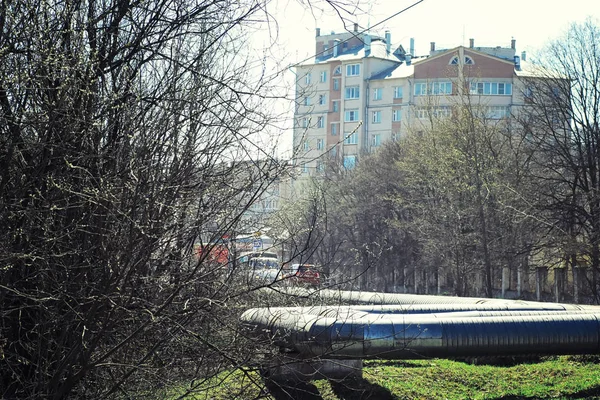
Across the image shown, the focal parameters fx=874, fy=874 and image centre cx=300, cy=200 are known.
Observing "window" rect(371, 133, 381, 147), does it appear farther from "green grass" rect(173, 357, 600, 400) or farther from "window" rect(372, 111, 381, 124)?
"green grass" rect(173, 357, 600, 400)

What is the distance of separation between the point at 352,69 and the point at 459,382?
7500cm

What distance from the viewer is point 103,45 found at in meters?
7.55

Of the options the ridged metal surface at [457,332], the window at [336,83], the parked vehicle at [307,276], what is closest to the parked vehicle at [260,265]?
the parked vehicle at [307,276]

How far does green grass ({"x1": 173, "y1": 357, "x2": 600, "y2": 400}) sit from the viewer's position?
12.4 m

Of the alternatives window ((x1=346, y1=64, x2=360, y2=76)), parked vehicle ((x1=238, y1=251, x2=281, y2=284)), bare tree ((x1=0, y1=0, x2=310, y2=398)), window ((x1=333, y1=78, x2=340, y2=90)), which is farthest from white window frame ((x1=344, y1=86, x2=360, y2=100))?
bare tree ((x1=0, y1=0, x2=310, y2=398))

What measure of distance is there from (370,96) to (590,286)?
54628mm

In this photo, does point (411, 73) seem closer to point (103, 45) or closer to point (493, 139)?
point (493, 139)

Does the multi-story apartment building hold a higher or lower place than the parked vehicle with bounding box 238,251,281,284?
higher

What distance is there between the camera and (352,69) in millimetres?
86688

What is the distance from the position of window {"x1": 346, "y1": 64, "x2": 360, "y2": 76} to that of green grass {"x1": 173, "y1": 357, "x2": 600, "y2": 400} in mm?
72704

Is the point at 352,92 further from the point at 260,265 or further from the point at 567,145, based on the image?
the point at 260,265

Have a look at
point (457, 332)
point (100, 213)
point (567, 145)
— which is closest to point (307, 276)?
point (100, 213)

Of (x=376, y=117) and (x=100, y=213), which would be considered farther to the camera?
(x=376, y=117)

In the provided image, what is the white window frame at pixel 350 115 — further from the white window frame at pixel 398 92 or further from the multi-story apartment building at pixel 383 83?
the white window frame at pixel 398 92
